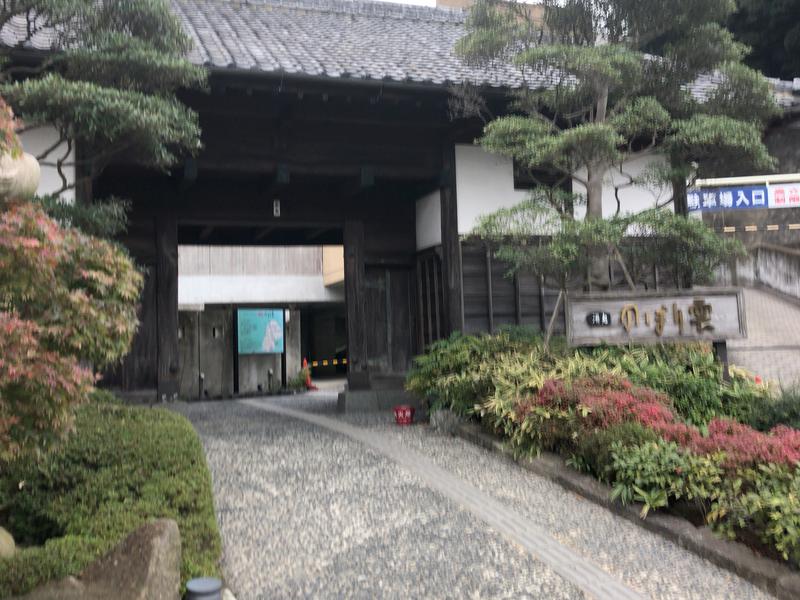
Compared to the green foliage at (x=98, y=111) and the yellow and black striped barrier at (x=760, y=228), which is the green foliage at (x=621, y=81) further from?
the yellow and black striped barrier at (x=760, y=228)

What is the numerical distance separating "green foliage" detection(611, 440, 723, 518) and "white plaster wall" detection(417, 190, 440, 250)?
18.1ft

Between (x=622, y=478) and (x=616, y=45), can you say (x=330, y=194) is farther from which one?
(x=622, y=478)

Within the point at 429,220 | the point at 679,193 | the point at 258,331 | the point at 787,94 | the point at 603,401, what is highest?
the point at 787,94

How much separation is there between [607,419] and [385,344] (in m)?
5.72

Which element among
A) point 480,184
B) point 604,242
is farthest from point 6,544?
point 480,184

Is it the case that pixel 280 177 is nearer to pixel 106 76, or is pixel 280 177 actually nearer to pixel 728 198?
pixel 106 76

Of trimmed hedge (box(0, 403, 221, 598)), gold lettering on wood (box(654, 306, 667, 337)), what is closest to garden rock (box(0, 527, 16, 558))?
trimmed hedge (box(0, 403, 221, 598))

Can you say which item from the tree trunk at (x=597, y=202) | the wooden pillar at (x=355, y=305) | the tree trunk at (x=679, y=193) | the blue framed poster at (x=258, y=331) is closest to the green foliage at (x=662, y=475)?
the tree trunk at (x=597, y=202)

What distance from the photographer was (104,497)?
13.3 ft

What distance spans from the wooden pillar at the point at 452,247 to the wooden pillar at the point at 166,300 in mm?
4067

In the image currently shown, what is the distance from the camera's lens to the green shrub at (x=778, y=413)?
20.7 ft

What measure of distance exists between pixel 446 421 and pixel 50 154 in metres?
5.36

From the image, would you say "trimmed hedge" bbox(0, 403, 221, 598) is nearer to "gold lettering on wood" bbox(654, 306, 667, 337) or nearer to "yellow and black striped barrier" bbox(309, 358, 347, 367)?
"gold lettering on wood" bbox(654, 306, 667, 337)

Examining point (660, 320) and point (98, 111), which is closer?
point (98, 111)
